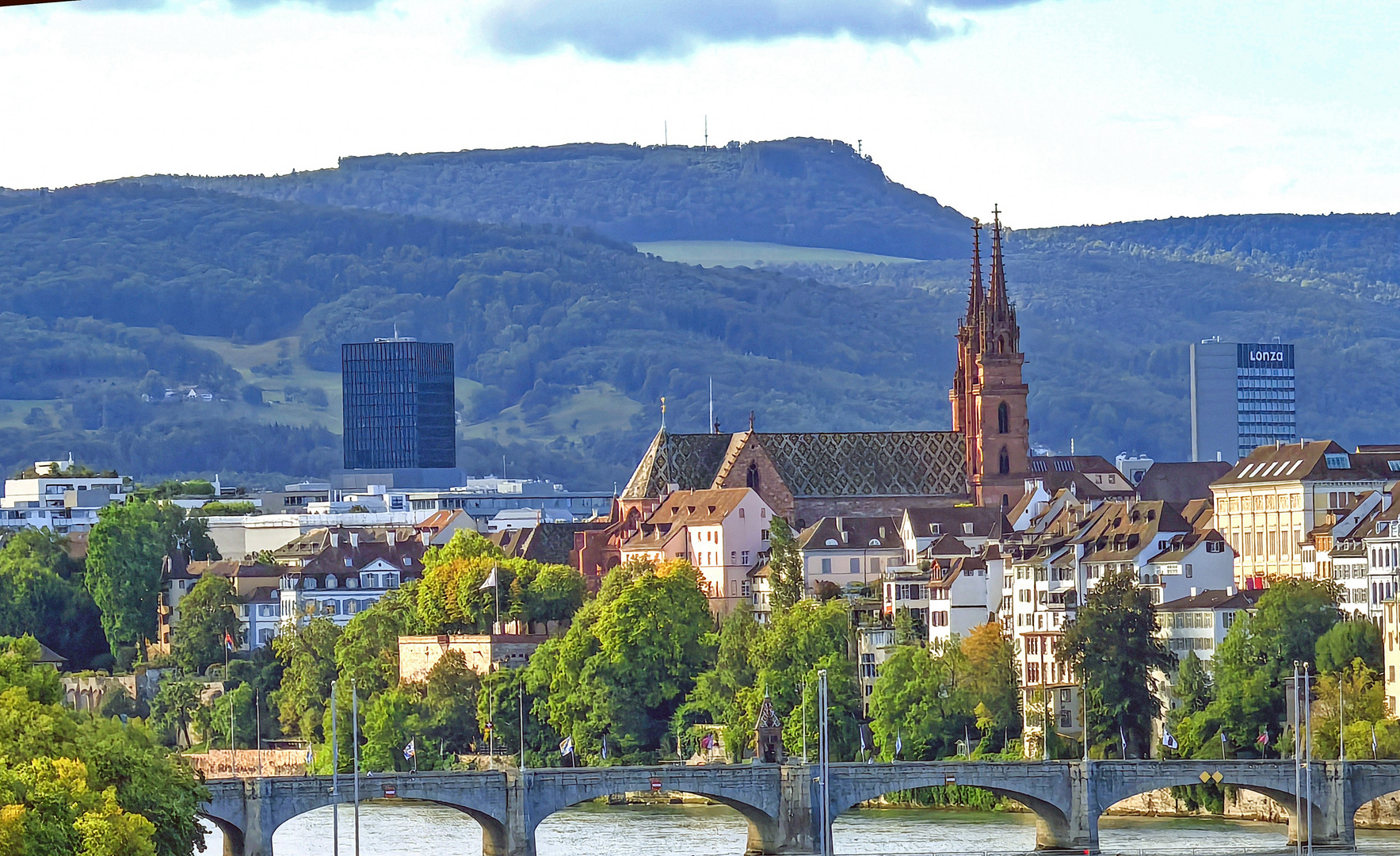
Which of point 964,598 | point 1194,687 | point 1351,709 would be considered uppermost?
point 964,598

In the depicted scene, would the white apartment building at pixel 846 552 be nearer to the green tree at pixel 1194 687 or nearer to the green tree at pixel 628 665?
the green tree at pixel 628 665

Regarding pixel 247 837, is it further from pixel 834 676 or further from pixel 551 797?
pixel 834 676

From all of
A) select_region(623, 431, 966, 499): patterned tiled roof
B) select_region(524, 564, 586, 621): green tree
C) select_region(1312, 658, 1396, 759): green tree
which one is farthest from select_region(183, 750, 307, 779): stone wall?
select_region(1312, 658, 1396, 759): green tree

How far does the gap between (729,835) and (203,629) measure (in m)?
66.4

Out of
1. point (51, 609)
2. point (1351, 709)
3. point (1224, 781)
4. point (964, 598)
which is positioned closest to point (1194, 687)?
point (1351, 709)

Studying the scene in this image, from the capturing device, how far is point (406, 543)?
647ft

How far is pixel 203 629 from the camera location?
175250 mm

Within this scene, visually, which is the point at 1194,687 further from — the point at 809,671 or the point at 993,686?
the point at 809,671

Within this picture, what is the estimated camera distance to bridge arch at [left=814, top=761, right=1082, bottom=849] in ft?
340

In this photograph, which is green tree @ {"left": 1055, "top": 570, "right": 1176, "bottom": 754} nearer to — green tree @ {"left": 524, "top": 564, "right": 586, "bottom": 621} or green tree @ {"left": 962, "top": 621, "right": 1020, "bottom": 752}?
green tree @ {"left": 962, "top": 621, "right": 1020, "bottom": 752}

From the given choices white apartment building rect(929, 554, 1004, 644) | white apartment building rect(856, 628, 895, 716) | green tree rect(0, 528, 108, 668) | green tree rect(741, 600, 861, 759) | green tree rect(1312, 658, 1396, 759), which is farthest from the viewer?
green tree rect(0, 528, 108, 668)

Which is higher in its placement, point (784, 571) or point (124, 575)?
point (124, 575)

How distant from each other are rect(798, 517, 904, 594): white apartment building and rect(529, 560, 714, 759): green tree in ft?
55.4

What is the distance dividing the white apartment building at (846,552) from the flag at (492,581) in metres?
14.0
